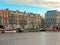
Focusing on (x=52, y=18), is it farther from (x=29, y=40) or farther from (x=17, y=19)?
(x=29, y=40)

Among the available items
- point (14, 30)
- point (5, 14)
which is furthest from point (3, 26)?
point (5, 14)

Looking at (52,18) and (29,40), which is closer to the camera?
(29,40)

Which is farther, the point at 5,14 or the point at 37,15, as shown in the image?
the point at 37,15

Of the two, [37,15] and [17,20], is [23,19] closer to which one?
[17,20]

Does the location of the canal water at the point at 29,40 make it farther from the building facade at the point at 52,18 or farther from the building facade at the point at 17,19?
the building facade at the point at 52,18

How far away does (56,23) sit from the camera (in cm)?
17062

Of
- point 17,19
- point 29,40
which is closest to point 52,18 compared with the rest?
point 17,19

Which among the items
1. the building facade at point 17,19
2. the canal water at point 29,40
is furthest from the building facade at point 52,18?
the canal water at point 29,40

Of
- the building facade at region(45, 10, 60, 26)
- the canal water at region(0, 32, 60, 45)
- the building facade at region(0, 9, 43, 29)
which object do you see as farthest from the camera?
the building facade at region(45, 10, 60, 26)

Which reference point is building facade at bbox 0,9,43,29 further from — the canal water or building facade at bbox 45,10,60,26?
the canal water

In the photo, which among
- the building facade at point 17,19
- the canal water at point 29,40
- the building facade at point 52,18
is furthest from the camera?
the building facade at point 52,18

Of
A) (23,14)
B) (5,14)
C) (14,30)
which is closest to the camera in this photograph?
(14,30)

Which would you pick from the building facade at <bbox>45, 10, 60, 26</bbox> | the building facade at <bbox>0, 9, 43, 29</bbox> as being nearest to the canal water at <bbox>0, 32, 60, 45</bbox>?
the building facade at <bbox>0, 9, 43, 29</bbox>

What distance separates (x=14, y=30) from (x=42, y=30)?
1027 inches
